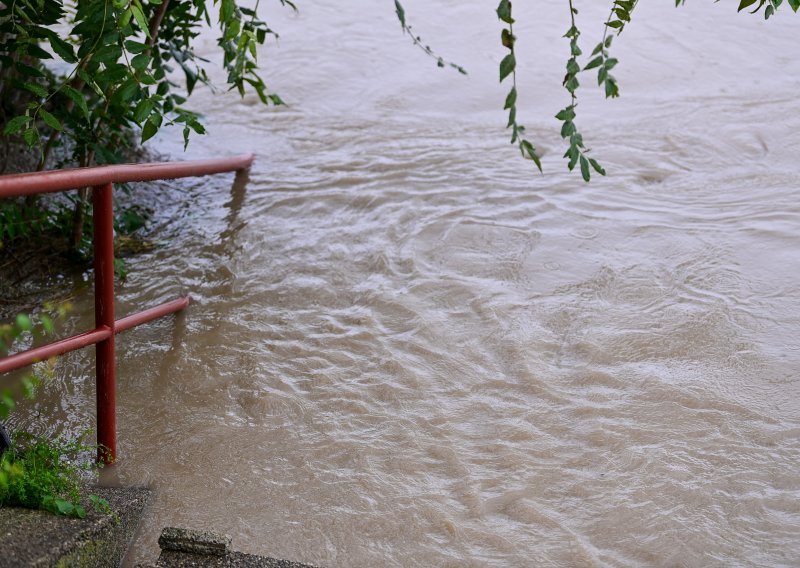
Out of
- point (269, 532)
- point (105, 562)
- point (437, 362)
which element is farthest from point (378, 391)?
point (105, 562)

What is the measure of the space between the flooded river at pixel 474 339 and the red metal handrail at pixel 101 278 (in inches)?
10.4

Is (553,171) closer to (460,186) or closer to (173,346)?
(460,186)

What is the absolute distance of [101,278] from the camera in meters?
2.61

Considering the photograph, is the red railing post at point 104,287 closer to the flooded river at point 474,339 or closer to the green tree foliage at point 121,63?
the green tree foliage at point 121,63

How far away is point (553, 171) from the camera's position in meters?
5.27

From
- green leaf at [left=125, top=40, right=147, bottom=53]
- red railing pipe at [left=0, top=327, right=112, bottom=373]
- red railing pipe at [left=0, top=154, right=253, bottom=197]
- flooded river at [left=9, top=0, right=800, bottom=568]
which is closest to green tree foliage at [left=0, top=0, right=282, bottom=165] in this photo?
green leaf at [left=125, top=40, right=147, bottom=53]

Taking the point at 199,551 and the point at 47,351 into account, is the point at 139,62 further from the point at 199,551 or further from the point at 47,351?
the point at 199,551

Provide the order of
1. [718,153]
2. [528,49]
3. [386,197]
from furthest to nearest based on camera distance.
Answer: [528,49] → [718,153] → [386,197]

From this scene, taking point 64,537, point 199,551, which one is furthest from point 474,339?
point 64,537

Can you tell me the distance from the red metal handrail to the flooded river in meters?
0.26

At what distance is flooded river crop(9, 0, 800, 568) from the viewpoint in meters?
2.70

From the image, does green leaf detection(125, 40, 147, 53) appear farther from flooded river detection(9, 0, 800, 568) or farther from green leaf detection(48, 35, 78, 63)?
flooded river detection(9, 0, 800, 568)

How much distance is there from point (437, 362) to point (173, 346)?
1.10 metres

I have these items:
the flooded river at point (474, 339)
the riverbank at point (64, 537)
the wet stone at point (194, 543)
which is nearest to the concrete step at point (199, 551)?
A: the wet stone at point (194, 543)
